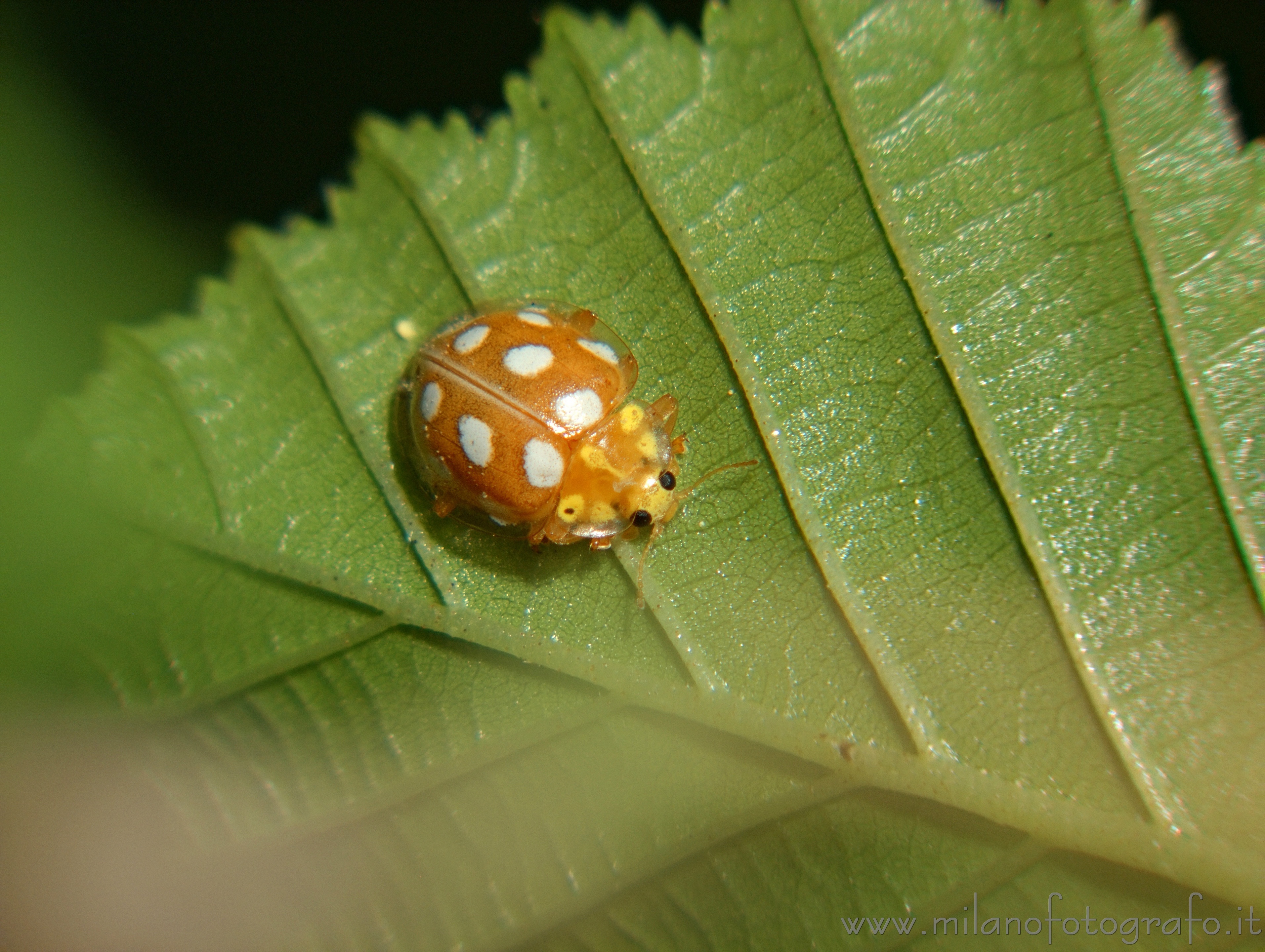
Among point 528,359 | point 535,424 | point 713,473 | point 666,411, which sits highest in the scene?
point 528,359

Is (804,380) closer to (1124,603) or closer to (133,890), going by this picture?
(1124,603)

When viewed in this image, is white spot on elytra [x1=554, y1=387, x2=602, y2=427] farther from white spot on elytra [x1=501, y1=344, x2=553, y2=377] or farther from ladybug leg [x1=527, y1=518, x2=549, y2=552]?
ladybug leg [x1=527, y1=518, x2=549, y2=552]

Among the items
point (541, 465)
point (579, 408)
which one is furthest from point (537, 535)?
point (579, 408)

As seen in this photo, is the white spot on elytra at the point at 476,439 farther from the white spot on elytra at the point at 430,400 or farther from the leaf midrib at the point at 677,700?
the leaf midrib at the point at 677,700

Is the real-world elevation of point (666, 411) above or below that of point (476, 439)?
below

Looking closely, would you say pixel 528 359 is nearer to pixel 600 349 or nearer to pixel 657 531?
pixel 600 349

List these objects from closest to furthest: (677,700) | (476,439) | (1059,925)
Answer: (1059,925) < (677,700) < (476,439)
